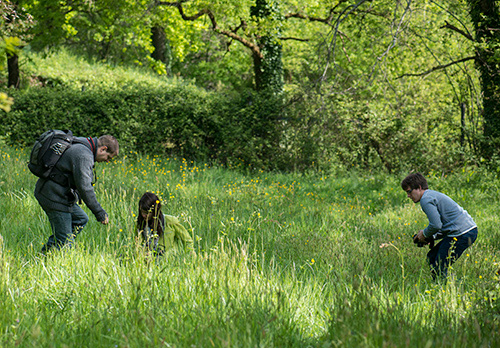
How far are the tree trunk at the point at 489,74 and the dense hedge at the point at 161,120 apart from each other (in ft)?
16.7

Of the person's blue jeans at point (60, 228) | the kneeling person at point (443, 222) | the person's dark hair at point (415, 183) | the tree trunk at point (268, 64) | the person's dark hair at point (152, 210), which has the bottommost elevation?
the person's blue jeans at point (60, 228)

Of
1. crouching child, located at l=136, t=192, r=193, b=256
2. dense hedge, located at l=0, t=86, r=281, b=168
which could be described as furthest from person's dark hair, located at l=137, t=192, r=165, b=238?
dense hedge, located at l=0, t=86, r=281, b=168

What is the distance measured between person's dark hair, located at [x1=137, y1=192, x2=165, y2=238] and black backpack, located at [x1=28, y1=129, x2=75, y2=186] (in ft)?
2.95

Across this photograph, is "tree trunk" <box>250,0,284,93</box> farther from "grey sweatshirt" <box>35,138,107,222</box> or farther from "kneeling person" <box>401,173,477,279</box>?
"grey sweatshirt" <box>35,138,107,222</box>

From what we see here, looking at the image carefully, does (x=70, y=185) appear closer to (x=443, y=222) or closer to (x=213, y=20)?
(x=443, y=222)

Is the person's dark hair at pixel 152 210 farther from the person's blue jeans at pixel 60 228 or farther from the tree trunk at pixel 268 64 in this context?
the tree trunk at pixel 268 64

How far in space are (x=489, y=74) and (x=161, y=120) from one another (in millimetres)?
8303

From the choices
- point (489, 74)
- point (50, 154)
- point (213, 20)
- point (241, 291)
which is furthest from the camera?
point (213, 20)

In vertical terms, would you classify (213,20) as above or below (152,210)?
above

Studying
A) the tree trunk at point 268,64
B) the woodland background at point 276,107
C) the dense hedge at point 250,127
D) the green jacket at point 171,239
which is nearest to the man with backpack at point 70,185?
the green jacket at point 171,239

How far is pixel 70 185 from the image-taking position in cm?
496

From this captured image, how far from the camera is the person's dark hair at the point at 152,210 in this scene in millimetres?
4680

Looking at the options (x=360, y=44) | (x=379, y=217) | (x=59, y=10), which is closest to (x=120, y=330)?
(x=379, y=217)

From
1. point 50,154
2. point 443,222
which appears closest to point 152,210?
point 50,154
